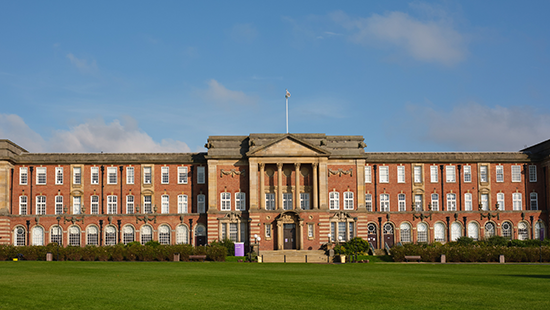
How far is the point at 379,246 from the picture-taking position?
2687 inches

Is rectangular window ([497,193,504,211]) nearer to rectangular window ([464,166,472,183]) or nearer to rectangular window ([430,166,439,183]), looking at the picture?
rectangular window ([464,166,472,183])

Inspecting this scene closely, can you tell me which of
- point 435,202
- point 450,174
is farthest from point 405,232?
point 450,174

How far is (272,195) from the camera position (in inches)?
2625

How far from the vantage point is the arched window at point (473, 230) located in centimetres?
6904

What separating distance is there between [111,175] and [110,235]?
6.38 metres

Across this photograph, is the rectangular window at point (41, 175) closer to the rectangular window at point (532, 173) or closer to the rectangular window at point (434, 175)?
the rectangular window at point (434, 175)

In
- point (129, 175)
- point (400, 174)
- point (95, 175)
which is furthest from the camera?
point (400, 174)

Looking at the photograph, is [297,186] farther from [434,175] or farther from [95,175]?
[95,175]

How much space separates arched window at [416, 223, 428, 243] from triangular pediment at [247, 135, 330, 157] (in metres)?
13.4

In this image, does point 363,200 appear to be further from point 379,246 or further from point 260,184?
point 260,184

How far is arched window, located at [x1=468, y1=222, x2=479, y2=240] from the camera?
69.0 metres

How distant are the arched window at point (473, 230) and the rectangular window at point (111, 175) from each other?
38.7m

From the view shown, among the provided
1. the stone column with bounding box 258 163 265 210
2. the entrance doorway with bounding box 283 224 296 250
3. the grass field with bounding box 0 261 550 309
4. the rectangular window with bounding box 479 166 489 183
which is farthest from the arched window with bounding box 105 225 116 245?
the rectangular window with bounding box 479 166 489 183

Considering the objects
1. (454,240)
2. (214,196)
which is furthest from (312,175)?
(454,240)
